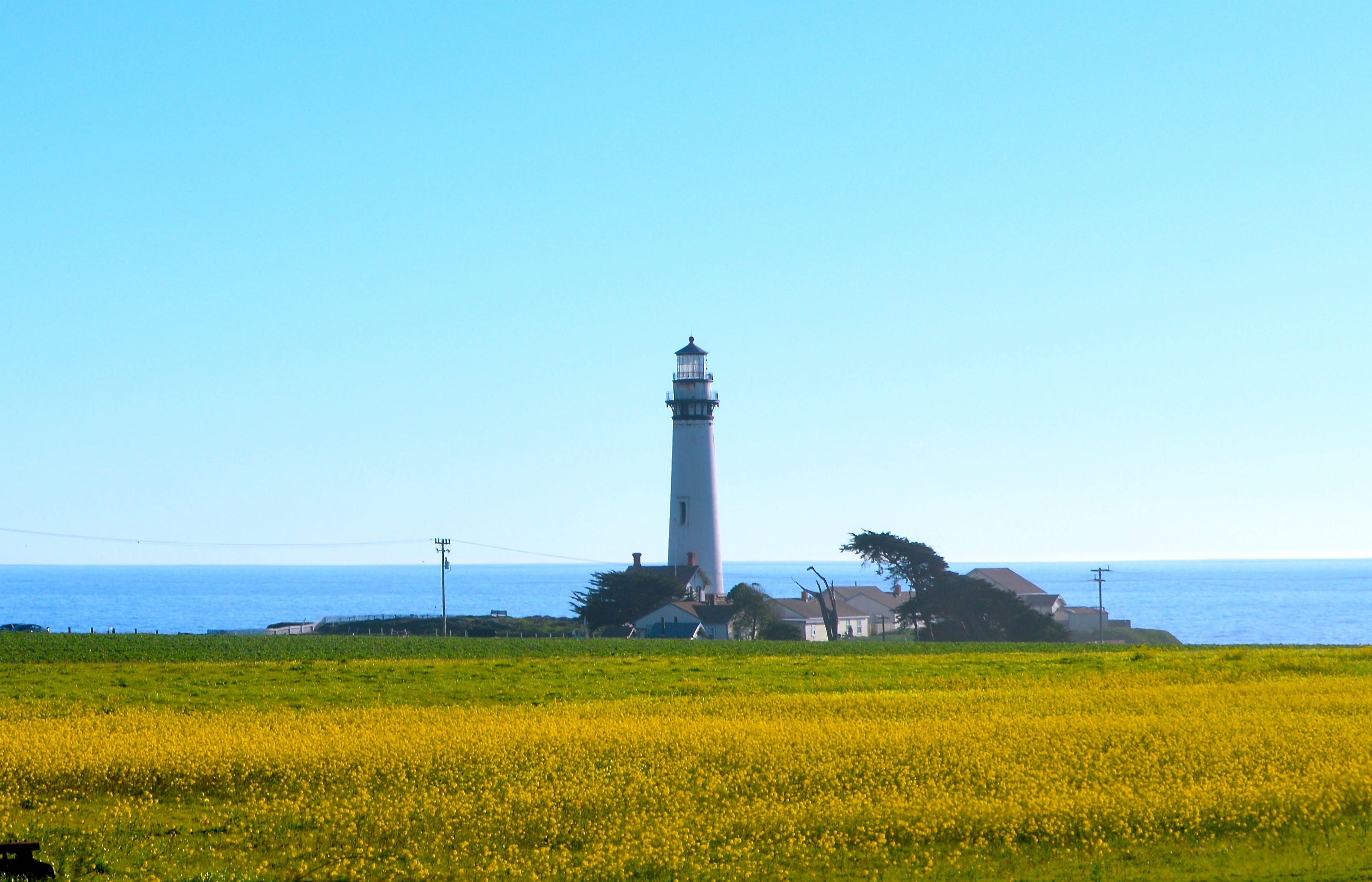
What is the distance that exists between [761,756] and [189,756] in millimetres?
8439

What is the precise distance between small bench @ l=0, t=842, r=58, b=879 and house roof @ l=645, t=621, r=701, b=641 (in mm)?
66593

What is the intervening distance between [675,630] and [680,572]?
192 inches

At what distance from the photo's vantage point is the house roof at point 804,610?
91375mm

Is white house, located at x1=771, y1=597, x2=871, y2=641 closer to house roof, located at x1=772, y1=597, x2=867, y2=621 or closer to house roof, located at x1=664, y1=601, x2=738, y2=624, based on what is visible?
house roof, located at x1=772, y1=597, x2=867, y2=621

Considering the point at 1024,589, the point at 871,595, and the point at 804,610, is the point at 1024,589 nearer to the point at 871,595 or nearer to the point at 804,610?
the point at 871,595

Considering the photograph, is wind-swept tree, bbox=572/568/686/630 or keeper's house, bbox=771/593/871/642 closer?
wind-swept tree, bbox=572/568/686/630

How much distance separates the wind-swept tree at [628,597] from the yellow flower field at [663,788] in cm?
5590

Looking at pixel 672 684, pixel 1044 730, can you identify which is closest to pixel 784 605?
pixel 672 684

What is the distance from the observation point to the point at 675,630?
3179 inches

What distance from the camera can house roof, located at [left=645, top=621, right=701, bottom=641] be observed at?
80250 millimetres

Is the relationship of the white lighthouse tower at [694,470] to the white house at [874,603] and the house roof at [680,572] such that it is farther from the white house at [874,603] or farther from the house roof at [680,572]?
the white house at [874,603]

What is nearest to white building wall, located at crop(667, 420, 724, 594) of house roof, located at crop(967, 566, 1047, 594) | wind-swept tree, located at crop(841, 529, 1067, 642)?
wind-swept tree, located at crop(841, 529, 1067, 642)

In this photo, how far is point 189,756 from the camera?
2033 cm

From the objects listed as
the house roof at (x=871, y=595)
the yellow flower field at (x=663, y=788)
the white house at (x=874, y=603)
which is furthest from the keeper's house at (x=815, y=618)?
the yellow flower field at (x=663, y=788)
